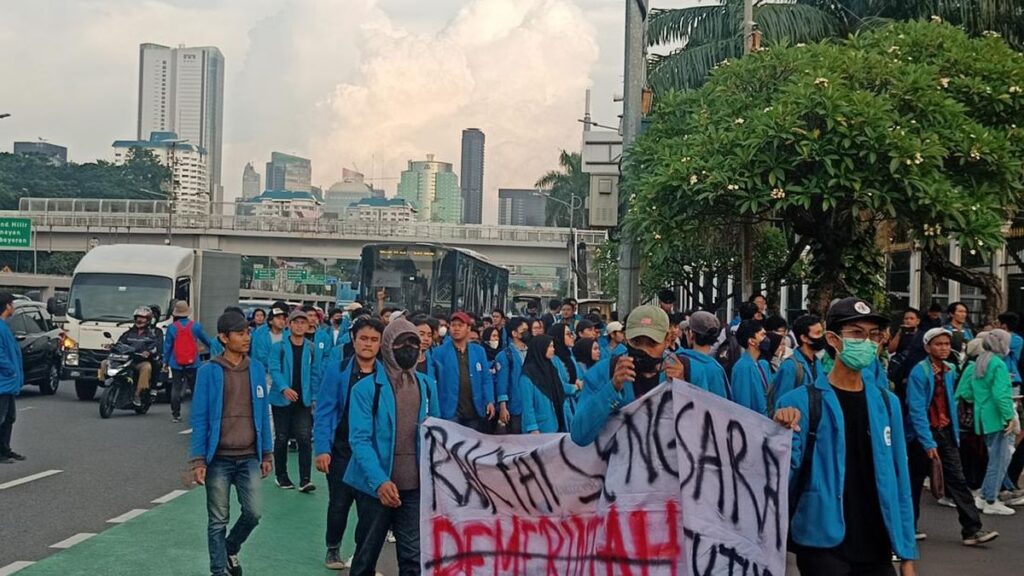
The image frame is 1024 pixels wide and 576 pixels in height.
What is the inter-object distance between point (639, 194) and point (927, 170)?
137 inches

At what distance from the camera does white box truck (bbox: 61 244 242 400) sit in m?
22.0

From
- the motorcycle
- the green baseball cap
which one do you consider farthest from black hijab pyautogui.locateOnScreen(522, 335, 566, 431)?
the motorcycle

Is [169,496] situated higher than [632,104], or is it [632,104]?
[632,104]

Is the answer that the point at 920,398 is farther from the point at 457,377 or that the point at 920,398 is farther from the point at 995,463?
the point at 457,377

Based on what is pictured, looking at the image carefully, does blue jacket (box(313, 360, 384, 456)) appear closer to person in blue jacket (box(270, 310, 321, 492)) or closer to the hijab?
the hijab

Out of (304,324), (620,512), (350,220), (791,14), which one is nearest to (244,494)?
(620,512)

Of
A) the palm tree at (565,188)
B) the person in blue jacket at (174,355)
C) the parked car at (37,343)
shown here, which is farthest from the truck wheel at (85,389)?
the palm tree at (565,188)

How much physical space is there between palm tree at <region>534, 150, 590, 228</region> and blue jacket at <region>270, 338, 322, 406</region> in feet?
229

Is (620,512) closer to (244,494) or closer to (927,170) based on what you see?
(244,494)

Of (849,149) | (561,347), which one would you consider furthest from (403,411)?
(849,149)

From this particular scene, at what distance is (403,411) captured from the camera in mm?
6840

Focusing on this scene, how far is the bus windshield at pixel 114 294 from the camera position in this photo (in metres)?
22.7

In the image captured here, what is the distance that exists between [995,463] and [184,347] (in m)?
11.5

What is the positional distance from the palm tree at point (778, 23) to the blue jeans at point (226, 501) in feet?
56.0
